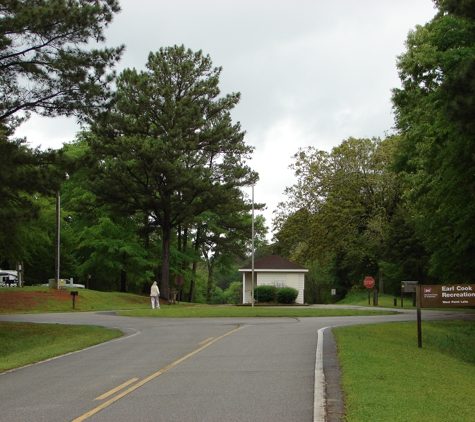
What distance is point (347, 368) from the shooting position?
10578mm

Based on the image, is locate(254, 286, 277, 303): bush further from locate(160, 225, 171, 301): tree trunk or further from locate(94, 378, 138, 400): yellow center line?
locate(94, 378, 138, 400): yellow center line

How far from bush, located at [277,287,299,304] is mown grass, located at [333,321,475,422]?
3018cm

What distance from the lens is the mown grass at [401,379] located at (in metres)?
7.21

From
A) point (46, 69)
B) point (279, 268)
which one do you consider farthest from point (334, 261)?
point (46, 69)

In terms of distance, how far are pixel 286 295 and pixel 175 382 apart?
39355mm

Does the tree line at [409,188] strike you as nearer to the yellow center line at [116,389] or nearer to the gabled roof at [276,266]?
the gabled roof at [276,266]

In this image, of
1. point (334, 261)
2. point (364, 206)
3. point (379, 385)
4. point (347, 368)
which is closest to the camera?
point (379, 385)

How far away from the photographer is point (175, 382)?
9789 mm

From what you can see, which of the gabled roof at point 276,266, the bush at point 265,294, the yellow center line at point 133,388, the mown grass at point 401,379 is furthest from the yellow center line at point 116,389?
the gabled roof at point 276,266

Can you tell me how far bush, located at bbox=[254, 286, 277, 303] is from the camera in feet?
163

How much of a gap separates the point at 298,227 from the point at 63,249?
25372 mm

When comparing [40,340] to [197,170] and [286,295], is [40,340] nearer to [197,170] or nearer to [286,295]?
[197,170]

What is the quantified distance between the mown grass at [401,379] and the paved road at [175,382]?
0.51m

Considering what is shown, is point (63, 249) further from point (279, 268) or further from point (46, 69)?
point (46, 69)
